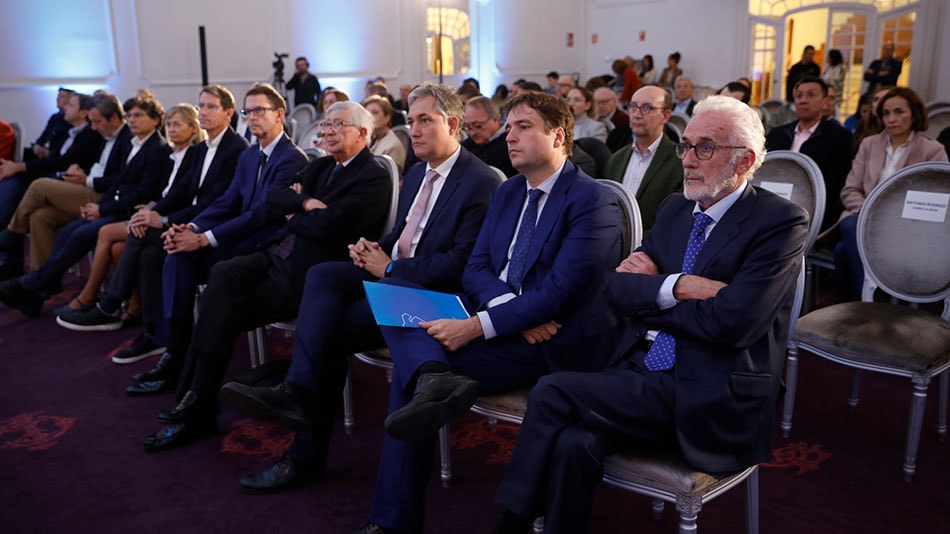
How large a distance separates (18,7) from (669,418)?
34.7ft

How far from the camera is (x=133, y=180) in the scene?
4.44 metres

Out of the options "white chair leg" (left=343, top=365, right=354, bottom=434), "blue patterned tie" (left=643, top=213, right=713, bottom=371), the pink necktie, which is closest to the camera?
"blue patterned tie" (left=643, top=213, right=713, bottom=371)

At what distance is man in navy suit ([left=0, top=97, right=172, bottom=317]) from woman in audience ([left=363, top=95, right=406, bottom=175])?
4.13 ft

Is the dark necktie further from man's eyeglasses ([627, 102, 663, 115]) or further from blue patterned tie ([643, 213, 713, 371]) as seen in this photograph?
blue patterned tie ([643, 213, 713, 371])

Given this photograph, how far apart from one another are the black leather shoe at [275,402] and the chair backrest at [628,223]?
1.09m

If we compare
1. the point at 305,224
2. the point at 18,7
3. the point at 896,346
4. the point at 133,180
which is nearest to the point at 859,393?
the point at 896,346

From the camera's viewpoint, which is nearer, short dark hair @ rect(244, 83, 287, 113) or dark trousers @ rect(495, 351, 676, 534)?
dark trousers @ rect(495, 351, 676, 534)

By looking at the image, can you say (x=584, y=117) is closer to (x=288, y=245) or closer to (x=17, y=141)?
(x=288, y=245)

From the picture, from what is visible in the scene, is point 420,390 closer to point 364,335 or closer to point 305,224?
point 364,335

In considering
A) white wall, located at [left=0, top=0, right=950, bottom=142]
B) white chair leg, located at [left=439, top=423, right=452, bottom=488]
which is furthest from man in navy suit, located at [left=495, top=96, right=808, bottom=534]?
white wall, located at [left=0, top=0, right=950, bottom=142]

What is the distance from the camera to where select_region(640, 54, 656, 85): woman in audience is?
13.4m

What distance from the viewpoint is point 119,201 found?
443cm

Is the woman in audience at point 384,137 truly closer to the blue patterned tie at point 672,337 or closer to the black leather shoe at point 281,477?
the black leather shoe at point 281,477

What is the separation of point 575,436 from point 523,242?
0.74m
